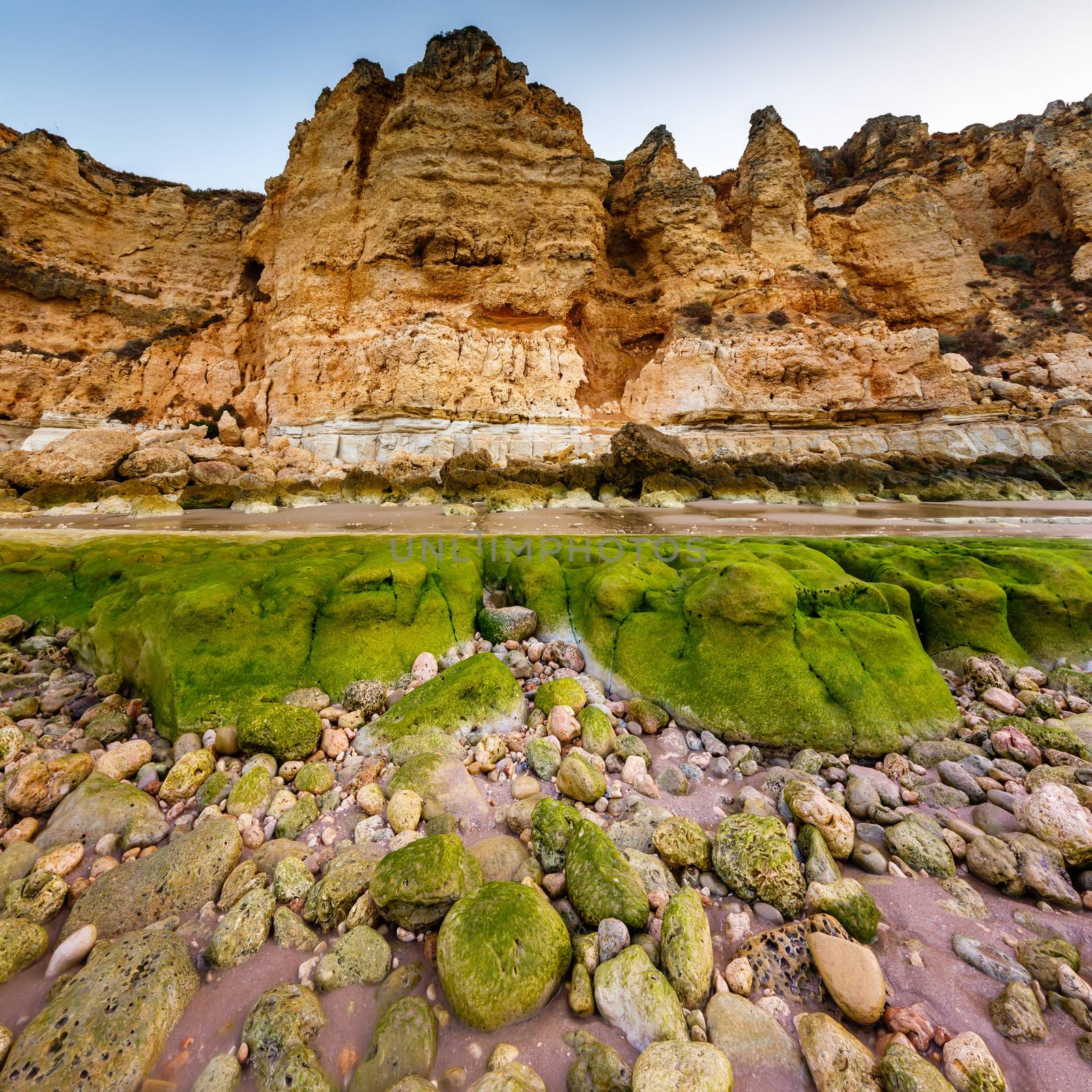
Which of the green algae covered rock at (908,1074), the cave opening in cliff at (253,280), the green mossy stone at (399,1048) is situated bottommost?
the green mossy stone at (399,1048)

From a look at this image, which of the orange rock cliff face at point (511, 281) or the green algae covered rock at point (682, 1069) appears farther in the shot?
the orange rock cliff face at point (511, 281)

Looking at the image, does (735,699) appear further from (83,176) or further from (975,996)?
(83,176)

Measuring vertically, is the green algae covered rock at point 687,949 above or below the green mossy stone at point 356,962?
above

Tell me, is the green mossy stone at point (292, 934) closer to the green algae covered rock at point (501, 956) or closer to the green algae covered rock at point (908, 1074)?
the green algae covered rock at point (501, 956)

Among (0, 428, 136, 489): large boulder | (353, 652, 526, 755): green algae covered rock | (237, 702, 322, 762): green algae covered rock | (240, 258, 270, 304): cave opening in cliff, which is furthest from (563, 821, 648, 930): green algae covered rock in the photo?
(240, 258, 270, 304): cave opening in cliff

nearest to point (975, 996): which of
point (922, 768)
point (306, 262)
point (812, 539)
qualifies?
point (922, 768)

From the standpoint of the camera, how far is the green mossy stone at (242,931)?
2285 millimetres

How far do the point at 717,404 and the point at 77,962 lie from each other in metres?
32.0

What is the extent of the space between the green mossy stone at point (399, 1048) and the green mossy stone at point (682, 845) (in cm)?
148

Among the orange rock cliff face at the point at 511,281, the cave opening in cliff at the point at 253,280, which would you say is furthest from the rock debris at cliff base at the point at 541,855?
the cave opening in cliff at the point at 253,280

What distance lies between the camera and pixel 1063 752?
357 cm

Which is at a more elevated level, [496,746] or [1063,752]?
[1063,752]

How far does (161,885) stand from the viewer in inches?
103

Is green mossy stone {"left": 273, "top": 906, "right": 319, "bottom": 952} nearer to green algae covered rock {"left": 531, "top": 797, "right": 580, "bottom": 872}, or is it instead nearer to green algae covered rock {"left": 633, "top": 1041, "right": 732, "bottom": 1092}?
green algae covered rock {"left": 531, "top": 797, "right": 580, "bottom": 872}
